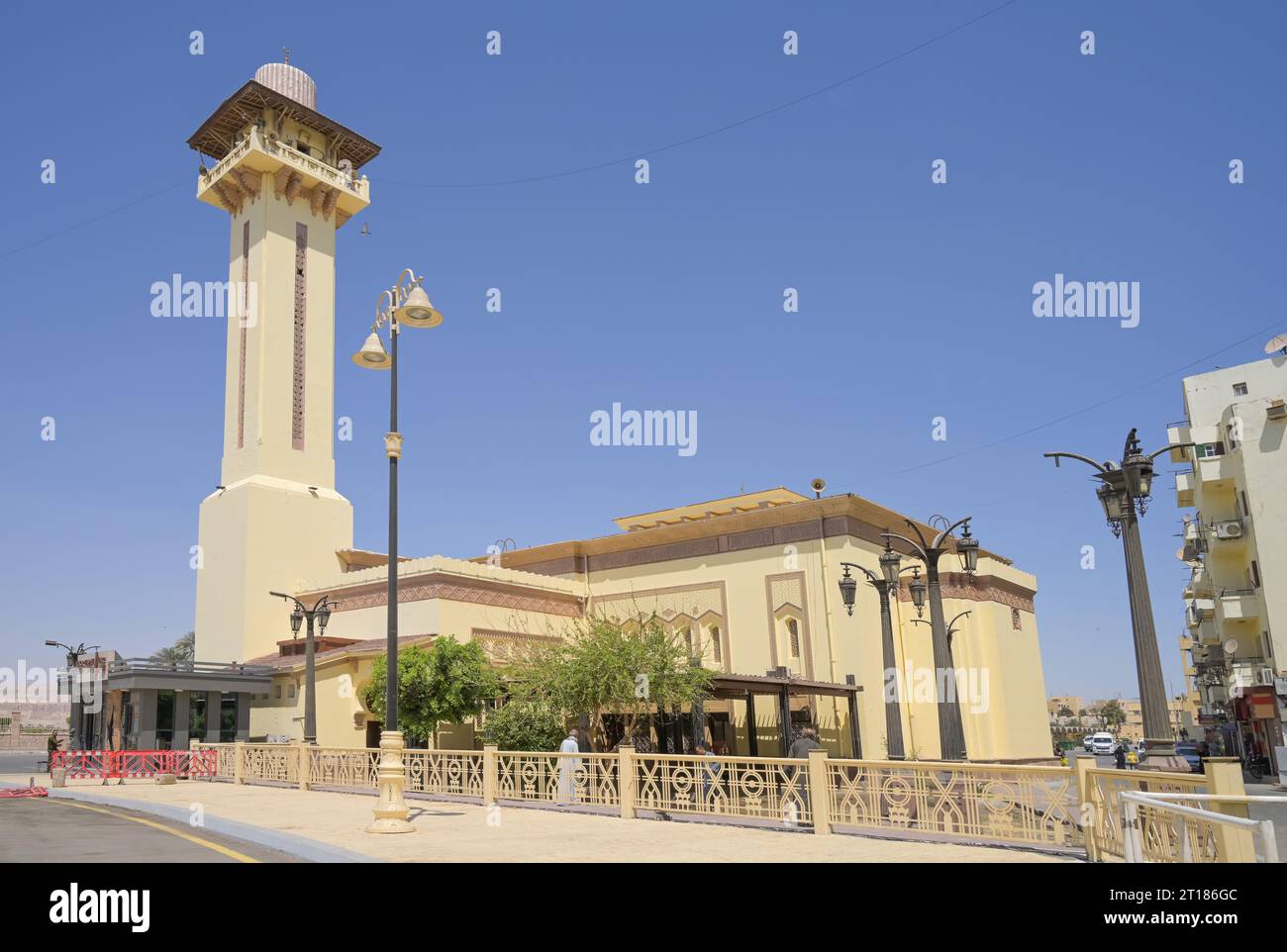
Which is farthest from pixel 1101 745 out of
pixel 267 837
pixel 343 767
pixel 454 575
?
pixel 267 837

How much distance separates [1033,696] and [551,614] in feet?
62.6

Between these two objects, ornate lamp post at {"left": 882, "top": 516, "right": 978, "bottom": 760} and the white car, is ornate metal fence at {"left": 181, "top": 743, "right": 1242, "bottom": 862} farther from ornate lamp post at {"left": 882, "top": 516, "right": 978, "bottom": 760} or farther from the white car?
the white car

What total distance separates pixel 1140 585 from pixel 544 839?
7326 mm

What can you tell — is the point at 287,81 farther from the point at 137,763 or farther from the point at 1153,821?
the point at 1153,821

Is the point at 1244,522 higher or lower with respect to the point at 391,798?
higher

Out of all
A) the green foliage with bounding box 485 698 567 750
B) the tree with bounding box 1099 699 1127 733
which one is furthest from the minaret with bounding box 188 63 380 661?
the tree with bounding box 1099 699 1127 733

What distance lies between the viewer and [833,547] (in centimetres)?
3039

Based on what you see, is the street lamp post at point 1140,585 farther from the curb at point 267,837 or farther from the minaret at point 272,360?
the minaret at point 272,360

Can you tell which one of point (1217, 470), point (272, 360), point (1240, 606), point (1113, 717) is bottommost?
point (1113, 717)

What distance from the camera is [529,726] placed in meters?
22.8

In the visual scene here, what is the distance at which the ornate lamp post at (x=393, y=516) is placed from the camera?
38.7ft

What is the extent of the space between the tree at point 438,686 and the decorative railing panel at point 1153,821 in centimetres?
1864

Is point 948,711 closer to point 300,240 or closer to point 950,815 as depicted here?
point 950,815
